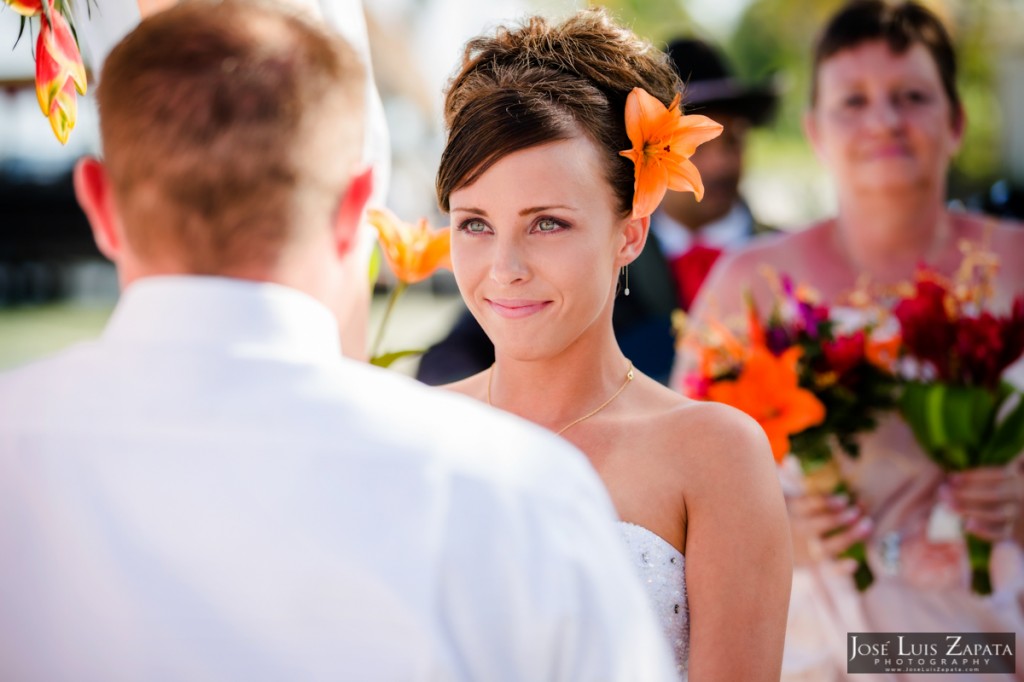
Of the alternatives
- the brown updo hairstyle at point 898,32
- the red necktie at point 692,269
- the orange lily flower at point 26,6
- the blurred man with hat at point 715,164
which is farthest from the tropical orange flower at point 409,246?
the blurred man with hat at point 715,164

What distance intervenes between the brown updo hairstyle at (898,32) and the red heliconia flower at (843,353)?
3.77ft

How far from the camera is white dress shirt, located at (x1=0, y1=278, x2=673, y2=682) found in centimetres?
112

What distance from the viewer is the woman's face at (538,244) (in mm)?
2047

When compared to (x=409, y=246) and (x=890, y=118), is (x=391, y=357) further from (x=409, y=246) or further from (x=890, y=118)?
(x=890, y=118)

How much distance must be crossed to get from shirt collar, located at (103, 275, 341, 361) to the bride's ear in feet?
3.57

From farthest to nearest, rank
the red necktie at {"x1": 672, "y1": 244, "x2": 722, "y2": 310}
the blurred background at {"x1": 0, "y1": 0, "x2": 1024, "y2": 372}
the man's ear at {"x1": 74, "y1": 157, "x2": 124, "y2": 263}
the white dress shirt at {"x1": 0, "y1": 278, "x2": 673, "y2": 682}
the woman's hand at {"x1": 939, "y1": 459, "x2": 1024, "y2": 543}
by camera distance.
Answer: the blurred background at {"x1": 0, "y1": 0, "x2": 1024, "y2": 372} → the red necktie at {"x1": 672, "y1": 244, "x2": 722, "y2": 310} → the woman's hand at {"x1": 939, "y1": 459, "x2": 1024, "y2": 543} → the man's ear at {"x1": 74, "y1": 157, "x2": 124, "y2": 263} → the white dress shirt at {"x1": 0, "y1": 278, "x2": 673, "y2": 682}

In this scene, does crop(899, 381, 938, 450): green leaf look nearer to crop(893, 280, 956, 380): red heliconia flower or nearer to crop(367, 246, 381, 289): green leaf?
crop(893, 280, 956, 380): red heliconia flower

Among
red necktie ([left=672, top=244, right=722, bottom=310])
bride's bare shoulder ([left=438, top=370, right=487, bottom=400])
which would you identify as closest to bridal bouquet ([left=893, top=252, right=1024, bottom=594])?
bride's bare shoulder ([left=438, top=370, right=487, bottom=400])

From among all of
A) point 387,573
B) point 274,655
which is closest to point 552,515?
point 387,573

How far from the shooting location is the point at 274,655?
1.14m

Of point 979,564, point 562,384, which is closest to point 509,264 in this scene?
point 562,384

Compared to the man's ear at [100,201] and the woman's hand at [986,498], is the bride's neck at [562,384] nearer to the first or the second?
the man's ear at [100,201]

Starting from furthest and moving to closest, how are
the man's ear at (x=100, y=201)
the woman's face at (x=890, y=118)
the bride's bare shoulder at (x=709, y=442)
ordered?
the woman's face at (x=890, y=118) → the bride's bare shoulder at (x=709, y=442) → the man's ear at (x=100, y=201)

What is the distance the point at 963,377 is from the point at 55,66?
243 centimetres
